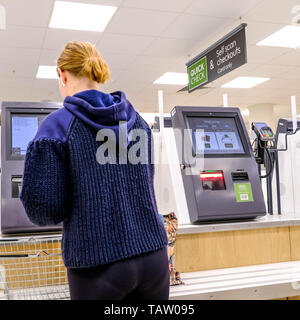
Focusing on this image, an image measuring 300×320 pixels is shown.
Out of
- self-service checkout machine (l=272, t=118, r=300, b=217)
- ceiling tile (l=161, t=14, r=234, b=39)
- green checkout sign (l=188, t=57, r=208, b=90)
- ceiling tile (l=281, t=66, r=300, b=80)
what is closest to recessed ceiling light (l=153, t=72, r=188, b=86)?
green checkout sign (l=188, t=57, r=208, b=90)

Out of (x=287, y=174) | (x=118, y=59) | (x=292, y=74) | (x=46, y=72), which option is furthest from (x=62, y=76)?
(x=292, y=74)

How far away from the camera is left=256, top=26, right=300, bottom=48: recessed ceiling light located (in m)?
5.98

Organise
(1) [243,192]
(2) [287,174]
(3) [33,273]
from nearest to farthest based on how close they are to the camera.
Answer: (3) [33,273]
(1) [243,192]
(2) [287,174]

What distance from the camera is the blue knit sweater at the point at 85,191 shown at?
1.17 m

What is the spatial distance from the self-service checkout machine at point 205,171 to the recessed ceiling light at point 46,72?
16.8 ft

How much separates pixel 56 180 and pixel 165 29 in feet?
15.8

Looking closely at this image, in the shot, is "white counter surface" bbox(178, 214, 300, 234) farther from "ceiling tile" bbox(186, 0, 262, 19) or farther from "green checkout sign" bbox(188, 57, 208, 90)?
"green checkout sign" bbox(188, 57, 208, 90)

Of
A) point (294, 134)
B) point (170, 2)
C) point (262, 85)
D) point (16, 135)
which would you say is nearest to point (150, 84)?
point (262, 85)

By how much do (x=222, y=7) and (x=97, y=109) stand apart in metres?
4.30

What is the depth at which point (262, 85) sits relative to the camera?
920cm

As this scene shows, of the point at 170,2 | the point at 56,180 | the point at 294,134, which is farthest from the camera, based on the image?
the point at 170,2

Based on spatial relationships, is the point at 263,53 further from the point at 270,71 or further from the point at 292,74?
the point at 292,74

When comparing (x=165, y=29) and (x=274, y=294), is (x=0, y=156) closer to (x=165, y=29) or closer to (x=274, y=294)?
(x=274, y=294)

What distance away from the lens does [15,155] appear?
2107 millimetres
